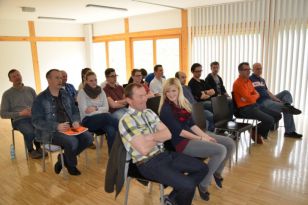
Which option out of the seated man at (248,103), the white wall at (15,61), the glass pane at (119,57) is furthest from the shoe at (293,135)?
the white wall at (15,61)

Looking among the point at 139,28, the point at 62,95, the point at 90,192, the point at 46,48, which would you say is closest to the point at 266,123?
the point at 90,192

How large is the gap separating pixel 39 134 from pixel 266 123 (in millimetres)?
3281

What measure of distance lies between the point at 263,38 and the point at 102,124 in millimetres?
4359

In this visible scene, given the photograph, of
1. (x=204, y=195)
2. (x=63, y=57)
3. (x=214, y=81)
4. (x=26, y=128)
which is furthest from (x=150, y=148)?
(x=63, y=57)

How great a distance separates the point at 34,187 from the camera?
2.97 meters

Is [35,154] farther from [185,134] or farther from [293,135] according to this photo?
[293,135]

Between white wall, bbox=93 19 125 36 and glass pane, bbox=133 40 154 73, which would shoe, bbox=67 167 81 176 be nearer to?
glass pane, bbox=133 40 154 73

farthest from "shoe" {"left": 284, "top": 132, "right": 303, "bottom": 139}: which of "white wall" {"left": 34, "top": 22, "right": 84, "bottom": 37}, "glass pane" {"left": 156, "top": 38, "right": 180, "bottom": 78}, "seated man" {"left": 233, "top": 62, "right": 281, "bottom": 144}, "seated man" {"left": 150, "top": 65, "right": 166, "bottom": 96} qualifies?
"white wall" {"left": 34, "top": 22, "right": 84, "bottom": 37}

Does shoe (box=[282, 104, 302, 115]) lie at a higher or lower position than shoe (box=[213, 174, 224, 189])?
higher

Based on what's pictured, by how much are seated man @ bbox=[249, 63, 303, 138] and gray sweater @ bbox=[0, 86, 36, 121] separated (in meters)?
3.78

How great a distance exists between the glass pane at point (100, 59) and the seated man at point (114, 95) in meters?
Result: 5.93

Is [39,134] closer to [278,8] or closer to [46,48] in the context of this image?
[278,8]

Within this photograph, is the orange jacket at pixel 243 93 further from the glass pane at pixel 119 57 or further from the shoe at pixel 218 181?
the glass pane at pixel 119 57

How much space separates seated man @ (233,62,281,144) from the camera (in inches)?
156
